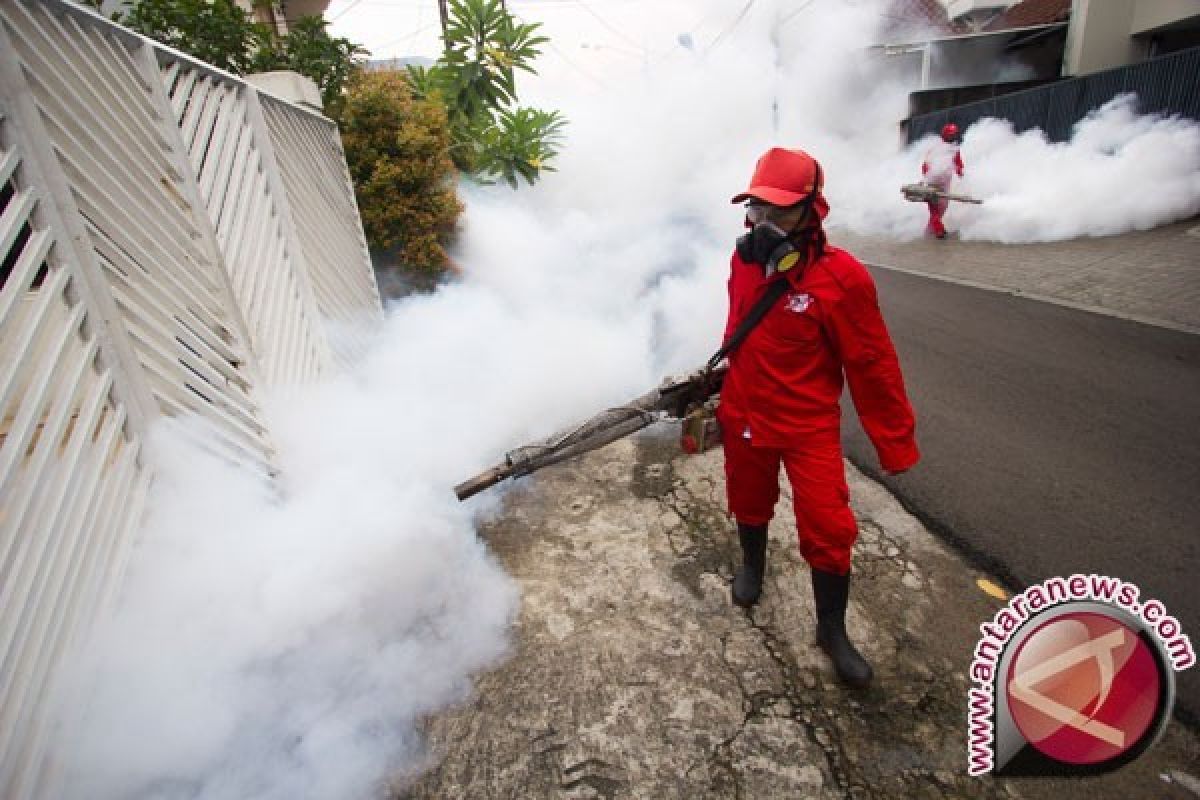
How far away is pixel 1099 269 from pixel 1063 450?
225 inches

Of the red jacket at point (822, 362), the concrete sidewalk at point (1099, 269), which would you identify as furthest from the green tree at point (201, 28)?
the concrete sidewalk at point (1099, 269)

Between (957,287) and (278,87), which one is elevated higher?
(278,87)

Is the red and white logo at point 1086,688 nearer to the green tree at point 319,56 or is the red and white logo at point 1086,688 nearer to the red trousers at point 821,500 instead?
the red trousers at point 821,500

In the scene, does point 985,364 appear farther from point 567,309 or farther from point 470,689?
point 470,689

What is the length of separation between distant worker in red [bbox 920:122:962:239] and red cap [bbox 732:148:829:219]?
10.9 metres

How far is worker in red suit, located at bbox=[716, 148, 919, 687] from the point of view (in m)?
2.17

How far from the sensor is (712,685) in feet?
7.82

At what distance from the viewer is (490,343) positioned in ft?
18.1

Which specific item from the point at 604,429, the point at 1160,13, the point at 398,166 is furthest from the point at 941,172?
the point at 604,429

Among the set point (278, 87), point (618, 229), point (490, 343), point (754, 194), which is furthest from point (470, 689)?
point (618, 229)

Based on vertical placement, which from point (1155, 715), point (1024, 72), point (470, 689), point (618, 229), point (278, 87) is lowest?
point (470, 689)

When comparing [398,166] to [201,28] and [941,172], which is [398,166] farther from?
[941,172]

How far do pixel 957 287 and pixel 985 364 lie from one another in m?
3.31

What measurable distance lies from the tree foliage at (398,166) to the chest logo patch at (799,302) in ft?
18.8
